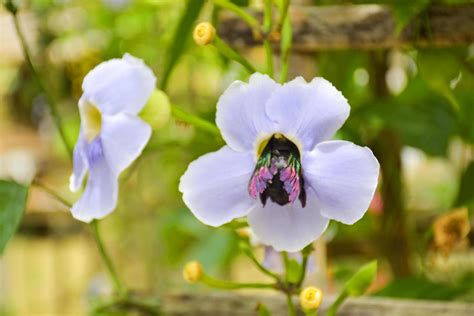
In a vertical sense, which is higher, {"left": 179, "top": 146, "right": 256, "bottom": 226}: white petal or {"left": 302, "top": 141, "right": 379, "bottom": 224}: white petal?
{"left": 302, "top": 141, "right": 379, "bottom": 224}: white petal

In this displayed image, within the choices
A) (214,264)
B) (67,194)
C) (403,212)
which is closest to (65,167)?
(67,194)

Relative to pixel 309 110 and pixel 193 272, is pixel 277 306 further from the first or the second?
pixel 309 110

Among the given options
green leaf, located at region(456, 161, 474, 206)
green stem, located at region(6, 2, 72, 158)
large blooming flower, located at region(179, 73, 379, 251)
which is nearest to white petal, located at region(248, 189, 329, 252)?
large blooming flower, located at region(179, 73, 379, 251)

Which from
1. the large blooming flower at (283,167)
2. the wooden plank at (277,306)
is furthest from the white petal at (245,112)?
the wooden plank at (277,306)

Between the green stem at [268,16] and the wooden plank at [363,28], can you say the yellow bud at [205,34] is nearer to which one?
the green stem at [268,16]

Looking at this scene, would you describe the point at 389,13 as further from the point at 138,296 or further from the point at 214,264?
the point at 214,264

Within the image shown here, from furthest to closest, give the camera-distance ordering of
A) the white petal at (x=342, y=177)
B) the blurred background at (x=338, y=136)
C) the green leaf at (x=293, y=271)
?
the blurred background at (x=338, y=136)
the green leaf at (x=293, y=271)
the white petal at (x=342, y=177)

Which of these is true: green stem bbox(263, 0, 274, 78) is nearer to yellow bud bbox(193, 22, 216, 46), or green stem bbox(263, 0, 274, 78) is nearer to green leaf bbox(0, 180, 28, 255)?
yellow bud bbox(193, 22, 216, 46)
